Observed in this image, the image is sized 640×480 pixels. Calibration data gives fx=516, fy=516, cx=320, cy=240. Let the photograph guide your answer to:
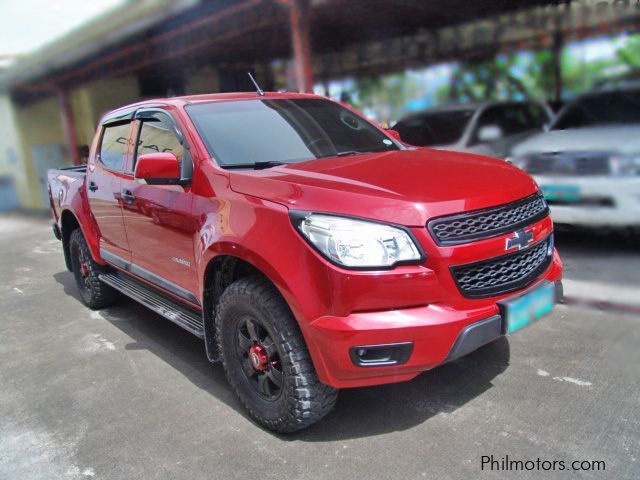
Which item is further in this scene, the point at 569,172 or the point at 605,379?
the point at 569,172

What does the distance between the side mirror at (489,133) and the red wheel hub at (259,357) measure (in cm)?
492

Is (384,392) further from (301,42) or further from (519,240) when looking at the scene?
(301,42)

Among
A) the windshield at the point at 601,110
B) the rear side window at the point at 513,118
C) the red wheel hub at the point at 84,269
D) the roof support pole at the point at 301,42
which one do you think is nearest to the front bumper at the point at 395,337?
the red wheel hub at the point at 84,269

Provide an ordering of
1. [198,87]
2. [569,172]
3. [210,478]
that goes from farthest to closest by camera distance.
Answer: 1. [198,87]
2. [569,172]
3. [210,478]

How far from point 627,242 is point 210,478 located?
4.90 metres

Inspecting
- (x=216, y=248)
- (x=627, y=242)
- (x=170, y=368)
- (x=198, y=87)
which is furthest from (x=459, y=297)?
(x=198, y=87)

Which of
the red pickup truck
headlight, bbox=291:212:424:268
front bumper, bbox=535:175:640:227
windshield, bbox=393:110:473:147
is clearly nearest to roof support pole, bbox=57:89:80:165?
windshield, bbox=393:110:473:147

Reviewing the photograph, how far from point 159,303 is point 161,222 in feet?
2.17

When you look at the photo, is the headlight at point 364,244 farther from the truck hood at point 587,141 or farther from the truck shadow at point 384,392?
the truck hood at point 587,141

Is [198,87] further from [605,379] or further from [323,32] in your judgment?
[605,379]

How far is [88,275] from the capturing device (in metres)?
4.94

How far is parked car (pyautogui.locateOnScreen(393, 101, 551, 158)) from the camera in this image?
22.1 ft

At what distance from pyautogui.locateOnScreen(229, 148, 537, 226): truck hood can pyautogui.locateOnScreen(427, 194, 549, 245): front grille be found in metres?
0.04

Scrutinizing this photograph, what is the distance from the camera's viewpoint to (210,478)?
7.75ft
